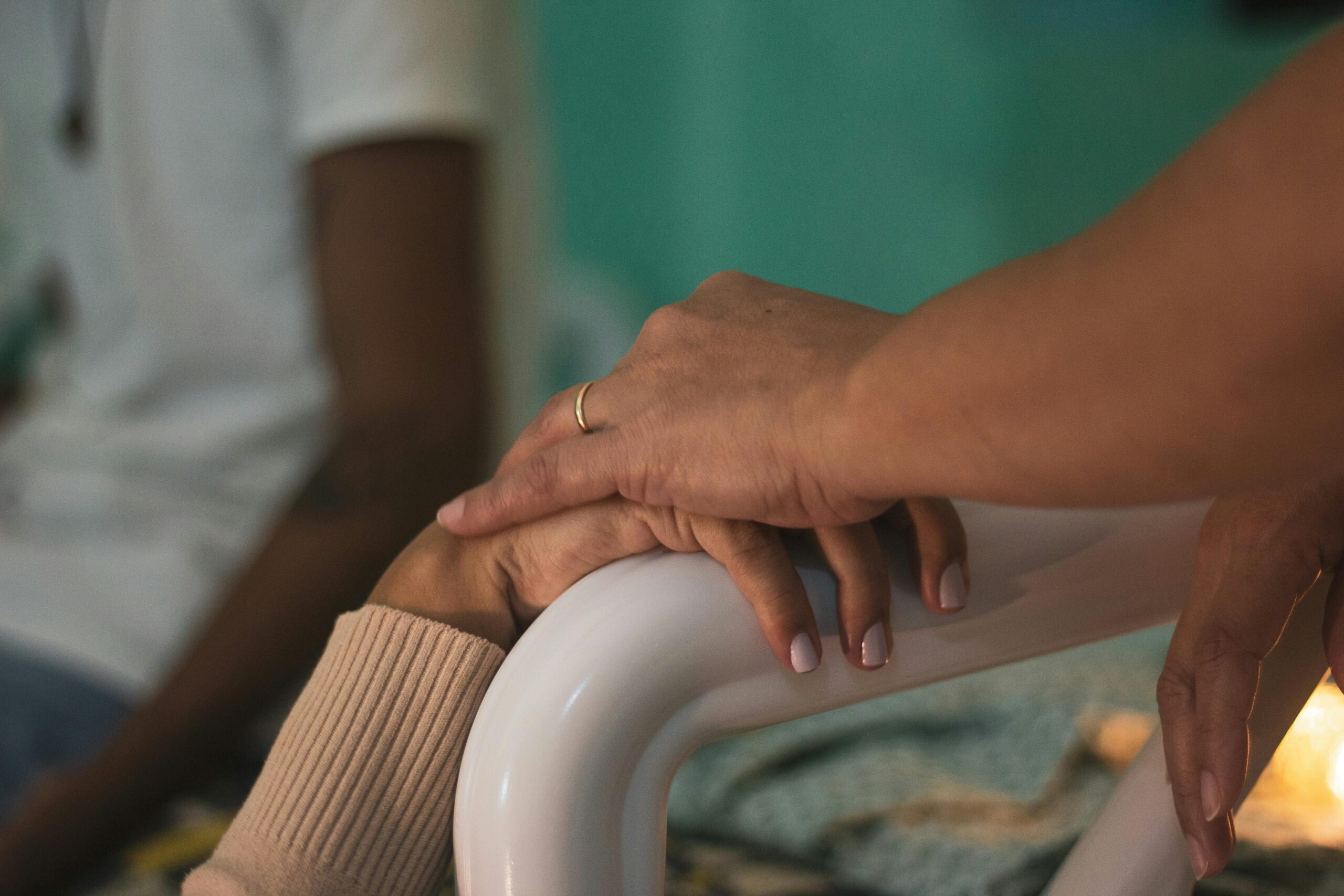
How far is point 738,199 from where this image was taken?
6.59 ft

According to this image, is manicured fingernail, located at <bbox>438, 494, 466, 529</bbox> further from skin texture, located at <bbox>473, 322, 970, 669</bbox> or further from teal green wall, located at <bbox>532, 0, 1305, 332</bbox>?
teal green wall, located at <bbox>532, 0, 1305, 332</bbox>

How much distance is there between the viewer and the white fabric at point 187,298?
0.97m

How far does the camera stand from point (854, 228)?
187cm

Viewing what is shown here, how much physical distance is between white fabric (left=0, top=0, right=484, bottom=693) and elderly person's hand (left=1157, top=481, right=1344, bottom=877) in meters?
0.79

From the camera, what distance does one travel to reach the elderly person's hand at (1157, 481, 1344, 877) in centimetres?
41

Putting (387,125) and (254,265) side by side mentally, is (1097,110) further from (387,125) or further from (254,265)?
(254,265)

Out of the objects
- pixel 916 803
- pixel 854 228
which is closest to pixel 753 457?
pixel 916 803

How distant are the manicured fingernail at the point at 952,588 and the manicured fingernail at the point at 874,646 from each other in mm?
27

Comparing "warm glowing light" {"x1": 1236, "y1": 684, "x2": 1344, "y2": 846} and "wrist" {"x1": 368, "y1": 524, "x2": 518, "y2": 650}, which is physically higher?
"wrist" {"x1": 368, "y1": 524, "x2": 518, "y2": 650}

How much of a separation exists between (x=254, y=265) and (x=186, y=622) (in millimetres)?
366

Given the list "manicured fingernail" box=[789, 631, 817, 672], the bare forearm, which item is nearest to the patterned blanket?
"manicured fingernail" box=[789, 631, 817, 672]

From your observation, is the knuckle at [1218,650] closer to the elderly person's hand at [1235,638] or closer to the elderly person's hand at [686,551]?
the elderly person's hand at [1235,638]

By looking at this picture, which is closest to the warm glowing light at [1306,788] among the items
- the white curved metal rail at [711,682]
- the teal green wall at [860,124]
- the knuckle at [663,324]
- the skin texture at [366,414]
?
the white curved metal rail at [711,682]

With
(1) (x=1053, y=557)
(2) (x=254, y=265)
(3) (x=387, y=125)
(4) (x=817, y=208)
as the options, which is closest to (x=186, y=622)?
(2) (x=254, y=265)
